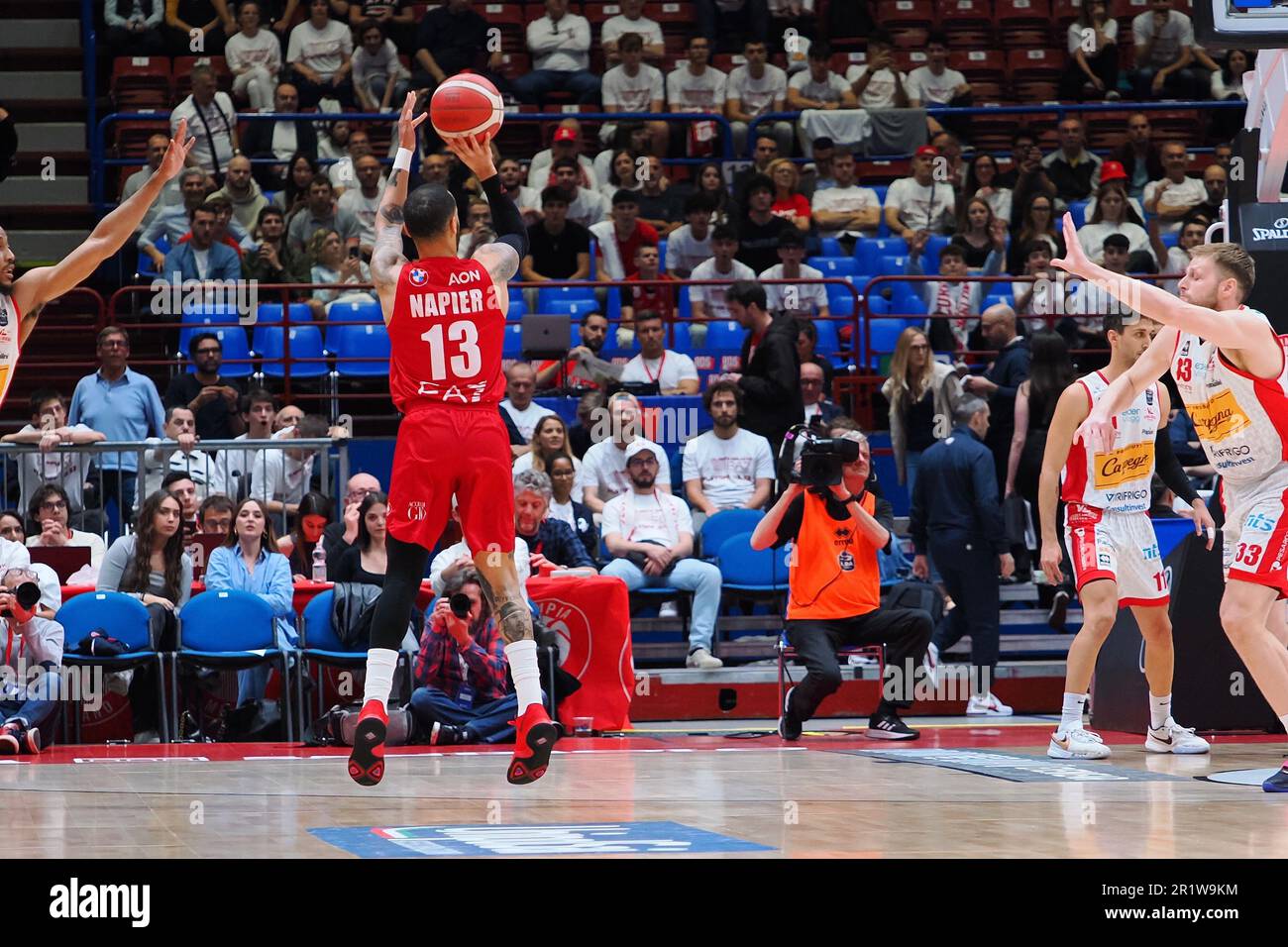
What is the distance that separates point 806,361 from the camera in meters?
14.0

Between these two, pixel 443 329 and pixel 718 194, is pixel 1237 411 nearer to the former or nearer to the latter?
pixel 443 329

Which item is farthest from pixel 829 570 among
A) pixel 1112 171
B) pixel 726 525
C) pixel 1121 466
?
pixel 1112 171

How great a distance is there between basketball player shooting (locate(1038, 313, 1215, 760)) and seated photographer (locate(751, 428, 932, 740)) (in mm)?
1218

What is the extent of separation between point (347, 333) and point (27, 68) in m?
6.62

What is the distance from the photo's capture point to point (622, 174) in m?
16.8

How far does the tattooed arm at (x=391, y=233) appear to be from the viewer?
7012mm

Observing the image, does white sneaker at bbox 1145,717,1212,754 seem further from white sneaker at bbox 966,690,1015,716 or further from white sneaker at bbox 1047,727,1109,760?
white sneaker at bbox 966,690,1015,716

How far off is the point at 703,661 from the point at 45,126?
35.0ft

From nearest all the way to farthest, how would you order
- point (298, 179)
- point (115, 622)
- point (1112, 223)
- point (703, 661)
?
point (115, 622) → point (703, 661) → point (298, 179) → point (1112, 223)

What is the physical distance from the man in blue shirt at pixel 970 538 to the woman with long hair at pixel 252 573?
4.40 metres

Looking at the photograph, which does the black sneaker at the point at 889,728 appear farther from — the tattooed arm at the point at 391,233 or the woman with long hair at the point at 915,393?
the tattooed arm at the point at 391,233

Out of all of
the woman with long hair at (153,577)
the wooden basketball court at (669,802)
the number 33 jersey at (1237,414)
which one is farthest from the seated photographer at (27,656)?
the number 33 jersey at (1237,414)

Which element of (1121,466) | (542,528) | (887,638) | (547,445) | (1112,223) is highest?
(1112,223)

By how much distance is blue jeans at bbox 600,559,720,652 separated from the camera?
12.2m
